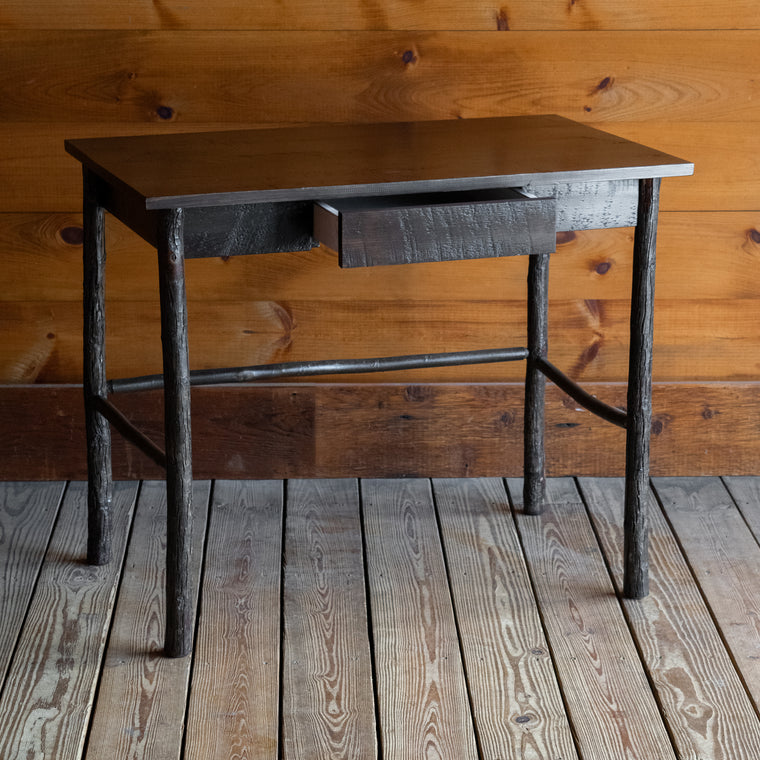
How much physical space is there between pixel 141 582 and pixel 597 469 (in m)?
1.02

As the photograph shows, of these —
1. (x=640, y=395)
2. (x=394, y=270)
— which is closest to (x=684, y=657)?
(x=640, y=395)

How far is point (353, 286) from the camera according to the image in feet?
7.65

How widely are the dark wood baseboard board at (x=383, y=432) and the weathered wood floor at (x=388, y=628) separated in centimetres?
5

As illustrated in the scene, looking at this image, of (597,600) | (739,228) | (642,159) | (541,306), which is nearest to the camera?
(642,159)

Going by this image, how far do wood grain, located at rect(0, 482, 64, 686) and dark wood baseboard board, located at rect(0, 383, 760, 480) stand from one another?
6cm

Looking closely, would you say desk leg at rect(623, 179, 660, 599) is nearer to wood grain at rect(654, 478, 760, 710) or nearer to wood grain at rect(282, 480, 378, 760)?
wood grain at rect(654, 478, 760, 710)

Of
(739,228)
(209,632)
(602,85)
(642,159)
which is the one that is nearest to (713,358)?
(739,228)

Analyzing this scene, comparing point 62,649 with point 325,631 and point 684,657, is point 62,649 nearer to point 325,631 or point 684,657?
point 325,631

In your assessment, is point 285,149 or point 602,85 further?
point 602,85

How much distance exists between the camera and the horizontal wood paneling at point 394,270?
2.27 m

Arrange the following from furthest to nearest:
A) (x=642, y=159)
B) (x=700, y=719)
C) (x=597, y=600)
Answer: (x=597, y=600), (x=642, y=159), (x=700, y=719)

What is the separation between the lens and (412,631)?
1844 mm

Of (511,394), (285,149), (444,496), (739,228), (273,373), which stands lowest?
(444,496)

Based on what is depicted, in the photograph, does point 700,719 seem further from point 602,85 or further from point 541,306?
point 602,85
